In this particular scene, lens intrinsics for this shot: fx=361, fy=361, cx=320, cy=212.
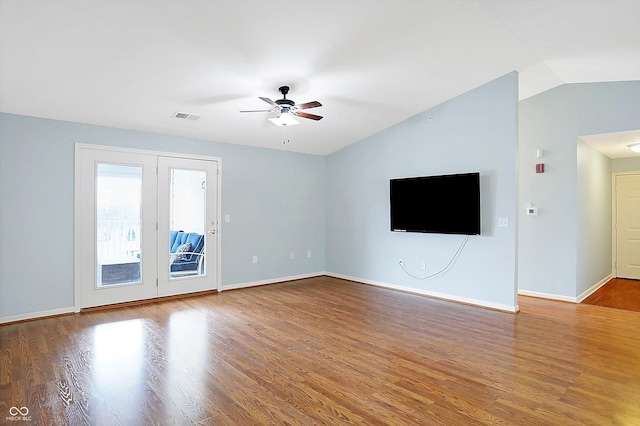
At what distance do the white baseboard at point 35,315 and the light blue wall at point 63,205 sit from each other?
4 centimetres

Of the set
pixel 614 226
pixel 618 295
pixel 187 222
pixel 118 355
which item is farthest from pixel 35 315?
pixel 614 226

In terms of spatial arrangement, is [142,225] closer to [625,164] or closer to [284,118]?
[284,118]

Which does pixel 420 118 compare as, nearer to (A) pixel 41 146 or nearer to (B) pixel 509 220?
(B) pixel 509 220

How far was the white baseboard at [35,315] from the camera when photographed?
421 cm

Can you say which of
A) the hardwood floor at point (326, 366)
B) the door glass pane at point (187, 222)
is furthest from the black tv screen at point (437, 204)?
the door glass pane at point (187, 222)

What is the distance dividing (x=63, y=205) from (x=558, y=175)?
6838mm

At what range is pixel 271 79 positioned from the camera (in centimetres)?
405

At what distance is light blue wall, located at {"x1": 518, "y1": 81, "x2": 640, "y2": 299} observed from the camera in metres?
4.95

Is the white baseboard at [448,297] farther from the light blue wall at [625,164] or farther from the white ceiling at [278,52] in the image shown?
the light blue wall at [625,164]

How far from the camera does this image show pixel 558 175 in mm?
5332

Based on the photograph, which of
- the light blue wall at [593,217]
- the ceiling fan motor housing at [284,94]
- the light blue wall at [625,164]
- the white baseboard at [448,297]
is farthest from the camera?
the light blue wall at [625,164]

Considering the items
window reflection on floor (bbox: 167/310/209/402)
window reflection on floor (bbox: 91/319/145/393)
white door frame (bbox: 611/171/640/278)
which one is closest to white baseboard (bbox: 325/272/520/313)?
window reflection on floor (bbox: 167/310/209/402)

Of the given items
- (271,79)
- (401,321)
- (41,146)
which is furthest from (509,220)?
(41,146)

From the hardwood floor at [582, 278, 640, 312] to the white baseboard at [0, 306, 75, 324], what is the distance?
710 cm
